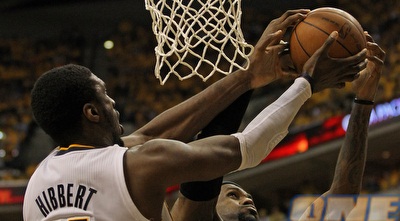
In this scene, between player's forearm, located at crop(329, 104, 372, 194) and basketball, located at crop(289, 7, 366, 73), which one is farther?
player's forearm, located at crop(329, 104, 372, 194)

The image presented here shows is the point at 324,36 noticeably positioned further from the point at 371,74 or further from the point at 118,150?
the point at 118,150

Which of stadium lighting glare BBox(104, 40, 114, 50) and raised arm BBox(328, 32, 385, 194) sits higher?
raised arm BBox(328, 32, 385, 194)

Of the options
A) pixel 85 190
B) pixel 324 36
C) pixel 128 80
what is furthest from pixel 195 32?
pixel 128 80

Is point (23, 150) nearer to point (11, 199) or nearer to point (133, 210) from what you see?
point (11, 199)

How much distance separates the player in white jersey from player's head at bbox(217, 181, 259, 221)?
0.93 metres

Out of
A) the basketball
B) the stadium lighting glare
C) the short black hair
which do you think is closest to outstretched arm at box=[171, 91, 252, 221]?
the basketball

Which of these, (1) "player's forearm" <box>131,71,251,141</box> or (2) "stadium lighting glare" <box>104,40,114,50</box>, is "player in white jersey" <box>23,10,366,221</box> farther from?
(2) "stadium lighting glare" <box>104,40,114,50</box>

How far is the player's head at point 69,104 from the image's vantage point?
2.28 metres

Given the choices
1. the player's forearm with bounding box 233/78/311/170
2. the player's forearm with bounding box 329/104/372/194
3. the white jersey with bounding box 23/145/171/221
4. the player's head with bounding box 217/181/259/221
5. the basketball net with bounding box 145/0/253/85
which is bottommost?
the player's head with bounding box 217/181/259/221

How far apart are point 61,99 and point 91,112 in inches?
4.5

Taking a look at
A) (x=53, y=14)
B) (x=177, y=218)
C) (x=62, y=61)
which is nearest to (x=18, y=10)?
(x=53, y=14)

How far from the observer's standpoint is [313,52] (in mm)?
2457

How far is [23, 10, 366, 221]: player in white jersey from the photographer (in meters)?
2.13

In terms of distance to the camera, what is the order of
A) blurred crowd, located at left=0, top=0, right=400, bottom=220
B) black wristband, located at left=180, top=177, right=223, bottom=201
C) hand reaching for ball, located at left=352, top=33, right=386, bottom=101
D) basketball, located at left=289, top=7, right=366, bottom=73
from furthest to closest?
1. blurred crowd, located at left=0, top=0, right=400, bottom=220
2. hand reaching for ball, located at left=352, top=33, right=386, bottom=101
3. black wristband, located at left=180, top=177, right=223, bottom=201
4. basketball, located at left=289, top=7, right=366, bottom=73
